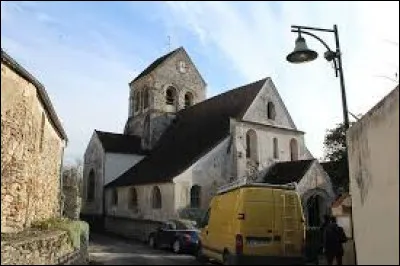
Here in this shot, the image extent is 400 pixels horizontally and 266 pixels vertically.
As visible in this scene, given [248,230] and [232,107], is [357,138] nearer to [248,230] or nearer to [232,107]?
[248,230]

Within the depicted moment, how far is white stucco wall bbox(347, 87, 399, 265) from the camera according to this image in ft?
29.7

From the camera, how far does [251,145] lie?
108 ft

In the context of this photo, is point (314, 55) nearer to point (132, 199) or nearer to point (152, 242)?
point (152, 242)

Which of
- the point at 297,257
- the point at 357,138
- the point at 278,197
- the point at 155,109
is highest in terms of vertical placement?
the point at 155,109

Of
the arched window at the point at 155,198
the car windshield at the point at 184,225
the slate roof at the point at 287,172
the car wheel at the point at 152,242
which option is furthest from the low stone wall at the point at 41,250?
the slate roof at the point at 287,172

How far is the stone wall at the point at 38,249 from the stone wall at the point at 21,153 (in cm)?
119

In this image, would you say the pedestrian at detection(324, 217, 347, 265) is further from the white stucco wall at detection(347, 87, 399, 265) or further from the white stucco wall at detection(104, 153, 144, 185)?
the white stucco wall at detection(104, 153, 144, 185)

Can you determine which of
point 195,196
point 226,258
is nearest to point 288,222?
point 226,258

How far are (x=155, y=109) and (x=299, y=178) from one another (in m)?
17.0

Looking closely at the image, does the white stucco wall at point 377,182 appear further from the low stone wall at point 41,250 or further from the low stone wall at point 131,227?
the low stone wall at point 131,227

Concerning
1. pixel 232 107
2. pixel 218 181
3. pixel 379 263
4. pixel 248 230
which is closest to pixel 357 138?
pixel 379 263

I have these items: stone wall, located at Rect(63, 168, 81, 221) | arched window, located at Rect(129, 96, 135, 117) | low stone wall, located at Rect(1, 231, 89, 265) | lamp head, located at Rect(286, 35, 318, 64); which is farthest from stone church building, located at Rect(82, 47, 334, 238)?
lamp head, located at Rect(286, 35, 318, 64)

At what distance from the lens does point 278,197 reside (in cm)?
1442

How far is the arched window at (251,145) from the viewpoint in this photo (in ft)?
106
